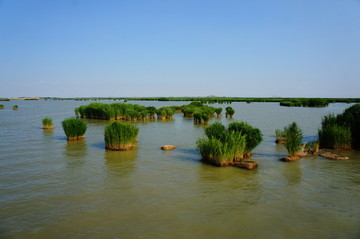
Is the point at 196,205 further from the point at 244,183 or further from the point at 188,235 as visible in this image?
the point at 244,183

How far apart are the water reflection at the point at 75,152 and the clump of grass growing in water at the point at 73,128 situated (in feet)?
1.97

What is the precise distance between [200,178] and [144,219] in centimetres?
400

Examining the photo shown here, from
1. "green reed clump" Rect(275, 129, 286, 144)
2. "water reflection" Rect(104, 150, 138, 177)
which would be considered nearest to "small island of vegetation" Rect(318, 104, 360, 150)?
"green reed clump" Rect(275, 129, 286, 144)

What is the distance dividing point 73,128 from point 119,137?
5760 millimetres

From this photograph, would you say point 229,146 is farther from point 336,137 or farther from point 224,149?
point 336,137

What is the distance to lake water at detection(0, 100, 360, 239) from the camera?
21.3ft

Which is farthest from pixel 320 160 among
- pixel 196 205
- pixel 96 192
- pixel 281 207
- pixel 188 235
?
pixel 96 192

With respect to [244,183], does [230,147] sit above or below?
above

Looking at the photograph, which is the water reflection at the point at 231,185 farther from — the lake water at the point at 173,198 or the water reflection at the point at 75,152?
the water reflection at the point at 75,152

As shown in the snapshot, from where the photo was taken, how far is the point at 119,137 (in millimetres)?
16125

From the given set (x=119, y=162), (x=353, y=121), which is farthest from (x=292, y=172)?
(x=353, y=121)

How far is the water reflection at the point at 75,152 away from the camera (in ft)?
43.9

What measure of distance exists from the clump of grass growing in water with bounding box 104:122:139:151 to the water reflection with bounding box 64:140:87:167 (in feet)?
5.67

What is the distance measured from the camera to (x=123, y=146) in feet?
53.2
